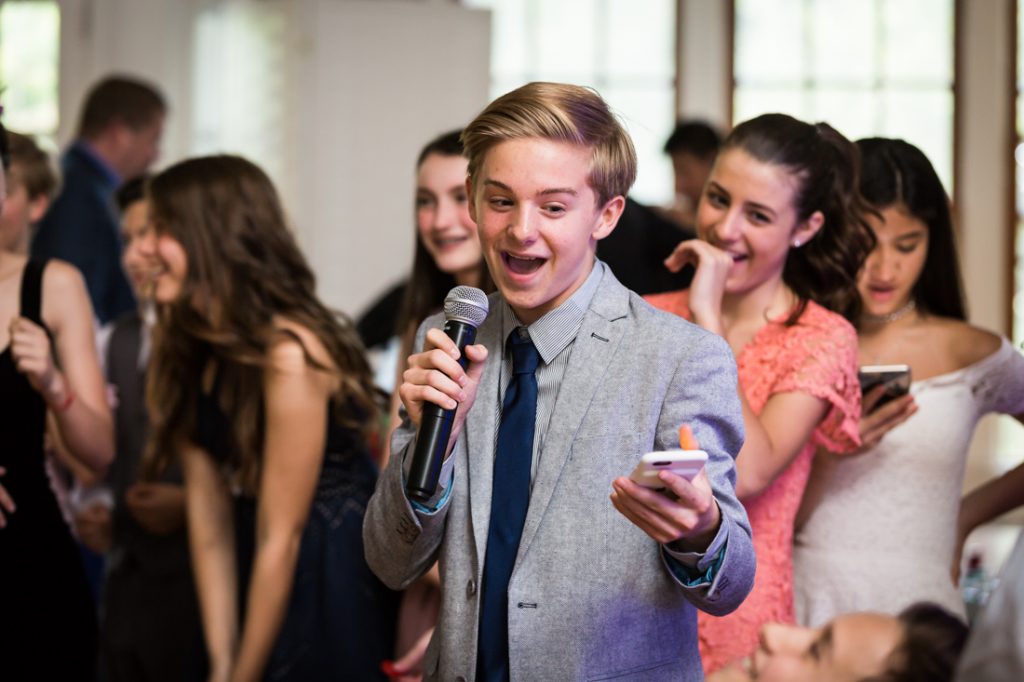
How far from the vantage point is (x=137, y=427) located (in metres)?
3.63

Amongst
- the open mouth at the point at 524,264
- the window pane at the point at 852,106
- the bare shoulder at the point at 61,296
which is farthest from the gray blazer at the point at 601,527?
the window pane at the point at 852,106

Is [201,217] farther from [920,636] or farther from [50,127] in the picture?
[50,127]

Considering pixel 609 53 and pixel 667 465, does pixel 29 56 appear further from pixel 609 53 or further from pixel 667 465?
pixel 667 465

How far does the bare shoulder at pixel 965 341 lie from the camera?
2.67m

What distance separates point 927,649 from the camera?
1.81 metres

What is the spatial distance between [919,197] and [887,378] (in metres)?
0.42

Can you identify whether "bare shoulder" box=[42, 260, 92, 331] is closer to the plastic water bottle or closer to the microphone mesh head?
the microphone mesh head

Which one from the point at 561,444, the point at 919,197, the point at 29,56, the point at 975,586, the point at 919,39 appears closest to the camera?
the point at 561,444

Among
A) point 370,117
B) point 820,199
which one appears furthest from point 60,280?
point 370,117

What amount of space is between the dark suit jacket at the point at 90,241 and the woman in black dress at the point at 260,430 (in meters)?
2.10

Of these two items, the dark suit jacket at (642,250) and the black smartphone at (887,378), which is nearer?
the black smartphone at (887,378)

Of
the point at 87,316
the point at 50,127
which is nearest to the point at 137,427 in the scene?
the point at 87,316

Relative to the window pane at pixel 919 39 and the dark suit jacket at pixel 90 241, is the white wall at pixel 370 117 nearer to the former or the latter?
the dark suit jacket at pixel 90 241

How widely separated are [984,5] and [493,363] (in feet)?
22.9
